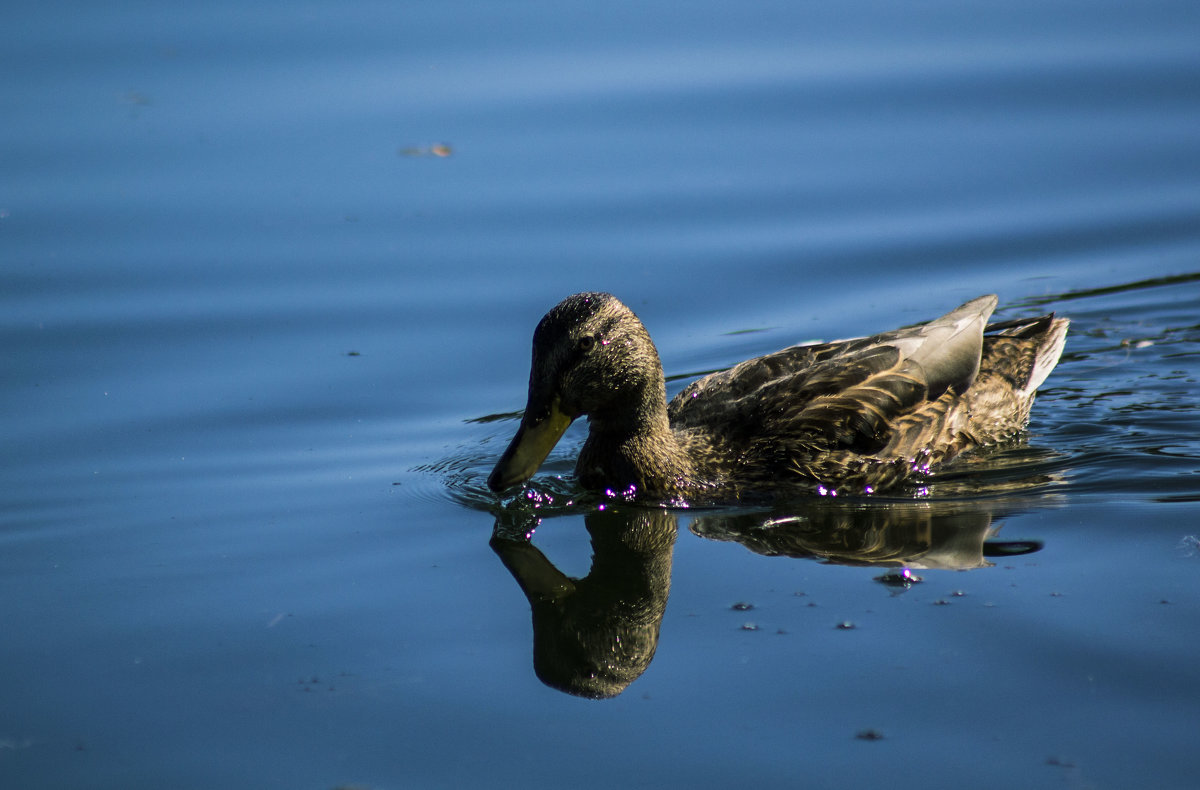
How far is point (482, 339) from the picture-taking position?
8883 millimetres

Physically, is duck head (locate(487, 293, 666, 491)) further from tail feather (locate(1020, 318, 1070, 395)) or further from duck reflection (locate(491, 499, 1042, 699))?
tail feather (locate(1020, 318, 1070, 395))

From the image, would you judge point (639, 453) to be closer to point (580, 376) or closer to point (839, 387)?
point (580, 376)

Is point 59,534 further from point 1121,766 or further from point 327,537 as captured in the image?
point 1121,766

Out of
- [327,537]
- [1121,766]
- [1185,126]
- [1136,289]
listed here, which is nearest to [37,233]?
[327,537]

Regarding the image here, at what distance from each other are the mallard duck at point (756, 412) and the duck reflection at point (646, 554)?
28 cm

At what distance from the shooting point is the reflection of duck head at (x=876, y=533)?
6.02 metres

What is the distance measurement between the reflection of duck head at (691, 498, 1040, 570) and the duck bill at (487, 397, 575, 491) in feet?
2.68

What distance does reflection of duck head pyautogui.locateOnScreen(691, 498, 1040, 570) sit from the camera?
6016 mm

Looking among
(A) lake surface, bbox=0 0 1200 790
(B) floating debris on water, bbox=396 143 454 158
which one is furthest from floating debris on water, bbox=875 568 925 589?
(B) floating debris on water, bbox=396 143 454 158

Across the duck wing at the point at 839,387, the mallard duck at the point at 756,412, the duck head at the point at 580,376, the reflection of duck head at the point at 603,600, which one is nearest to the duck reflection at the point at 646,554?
the reflection of duck head at the point at 603,600

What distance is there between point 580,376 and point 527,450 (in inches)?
17.8

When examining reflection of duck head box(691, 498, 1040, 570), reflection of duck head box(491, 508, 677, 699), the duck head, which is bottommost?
reflection of duck head box(491, 508, 677, 699)

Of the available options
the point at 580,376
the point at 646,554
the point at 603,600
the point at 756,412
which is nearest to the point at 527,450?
the point at 580,376

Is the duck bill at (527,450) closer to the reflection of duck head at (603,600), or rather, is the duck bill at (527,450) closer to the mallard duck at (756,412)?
the mallard duck at (756,412)
